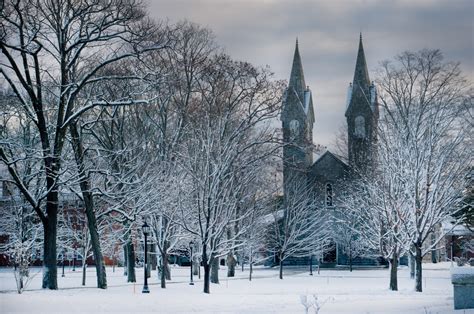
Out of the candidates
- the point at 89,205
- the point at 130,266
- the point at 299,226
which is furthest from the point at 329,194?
the point at 89,205

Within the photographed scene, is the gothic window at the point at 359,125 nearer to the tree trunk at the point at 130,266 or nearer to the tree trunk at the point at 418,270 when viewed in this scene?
the tree trunk at the point at 130,266

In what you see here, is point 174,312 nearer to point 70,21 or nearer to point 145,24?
point 70,21

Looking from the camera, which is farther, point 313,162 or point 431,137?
point 313,162

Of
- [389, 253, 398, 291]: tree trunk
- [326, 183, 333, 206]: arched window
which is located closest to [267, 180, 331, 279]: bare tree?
[326, 183, 333, 206]: arched window

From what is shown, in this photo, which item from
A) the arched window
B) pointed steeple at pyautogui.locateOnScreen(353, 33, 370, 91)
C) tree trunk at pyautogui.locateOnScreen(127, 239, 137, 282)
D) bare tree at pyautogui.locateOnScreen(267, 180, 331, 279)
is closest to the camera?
tree trunk at pyautogui.locateOnScreen(127, 239, 137, 282)

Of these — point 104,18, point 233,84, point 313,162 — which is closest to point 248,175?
point 233,84

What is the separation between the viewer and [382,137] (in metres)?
29.3

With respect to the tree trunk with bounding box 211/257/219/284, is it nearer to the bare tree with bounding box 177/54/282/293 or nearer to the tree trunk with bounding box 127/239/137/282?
the bare tree with bounding box 177/54/282/293

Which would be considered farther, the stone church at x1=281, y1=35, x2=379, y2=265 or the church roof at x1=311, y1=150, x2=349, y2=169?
the church roof at x1=311, y1=150, x2=349, y2=169

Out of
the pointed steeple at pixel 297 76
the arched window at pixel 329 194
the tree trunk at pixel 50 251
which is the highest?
the pointed steeple at pixel 297 76

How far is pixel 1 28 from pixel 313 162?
39135 mm

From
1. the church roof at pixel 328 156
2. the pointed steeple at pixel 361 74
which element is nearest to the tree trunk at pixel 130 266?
the church roof at pixel 328 156

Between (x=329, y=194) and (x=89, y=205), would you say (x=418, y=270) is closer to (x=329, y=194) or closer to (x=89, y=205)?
(x=89, y=205)

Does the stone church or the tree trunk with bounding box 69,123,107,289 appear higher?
the stone church
